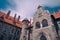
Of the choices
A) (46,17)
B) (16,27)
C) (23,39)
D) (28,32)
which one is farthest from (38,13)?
(16,27)

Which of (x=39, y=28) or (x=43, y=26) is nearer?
(x=43, y=26)

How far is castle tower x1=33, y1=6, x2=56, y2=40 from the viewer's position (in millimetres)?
22248

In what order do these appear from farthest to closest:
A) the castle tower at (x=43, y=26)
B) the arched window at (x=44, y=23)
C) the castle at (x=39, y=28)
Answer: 1. the arched window at (x=44, y=23)
2. the castle at (x=39, y=28)
3. the castle tower at (x=43, y=26)

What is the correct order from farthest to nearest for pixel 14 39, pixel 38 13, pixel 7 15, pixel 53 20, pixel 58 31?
pixel 7 15, pixel 14 39, pixel 38 13, pixel 53 20, pixel 58 31

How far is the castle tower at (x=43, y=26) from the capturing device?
2225 centimetres

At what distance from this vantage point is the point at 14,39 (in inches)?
1307

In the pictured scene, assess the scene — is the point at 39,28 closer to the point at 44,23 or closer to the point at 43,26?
the point at 43,26

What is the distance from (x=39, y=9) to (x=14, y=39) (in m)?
14.7

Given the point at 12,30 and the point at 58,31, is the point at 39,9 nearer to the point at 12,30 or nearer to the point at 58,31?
the point at 58,31

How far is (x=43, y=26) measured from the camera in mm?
24312

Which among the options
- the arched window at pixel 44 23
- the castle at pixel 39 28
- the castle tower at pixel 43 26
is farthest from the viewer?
the arched window at pixel 44 23

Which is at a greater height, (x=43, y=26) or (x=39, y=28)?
(x=43, y=26)

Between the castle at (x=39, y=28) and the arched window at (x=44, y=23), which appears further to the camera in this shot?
the arched window at (x=44, y=23)

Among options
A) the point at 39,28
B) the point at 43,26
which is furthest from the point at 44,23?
the point at 39,28
